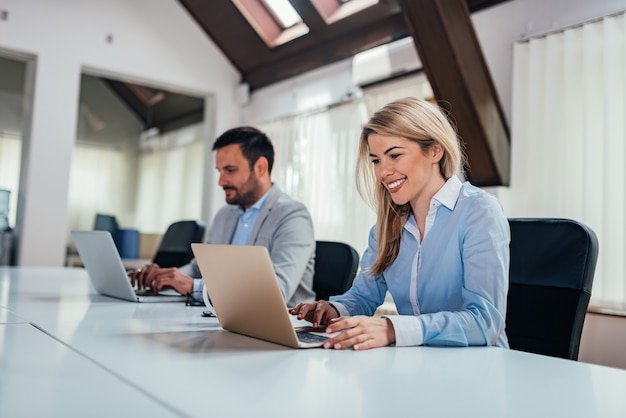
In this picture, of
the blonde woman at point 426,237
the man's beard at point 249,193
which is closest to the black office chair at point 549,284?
the blonde woman at point 426,237

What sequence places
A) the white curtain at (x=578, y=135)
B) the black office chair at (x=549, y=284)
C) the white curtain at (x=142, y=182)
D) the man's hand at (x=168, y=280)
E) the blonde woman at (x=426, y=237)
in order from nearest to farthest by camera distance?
the blonde woman at (x=426, y=237) < the black office chair at (x=549, y=284) < the man's hand at (x=168, y=280) < the white curtain at (x=578, y=135) < the white curtain at (x=142, y=182)

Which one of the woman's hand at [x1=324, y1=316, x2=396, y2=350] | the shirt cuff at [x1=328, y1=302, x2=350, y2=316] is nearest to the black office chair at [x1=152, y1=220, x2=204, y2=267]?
the shirt cuff at [x1=328, y1=302, x2=350, y2=316]

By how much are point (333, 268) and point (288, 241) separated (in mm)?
188

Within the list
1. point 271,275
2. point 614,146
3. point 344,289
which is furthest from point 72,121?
point 271,275

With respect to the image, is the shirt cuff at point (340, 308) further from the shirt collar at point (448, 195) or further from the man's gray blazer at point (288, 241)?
the man's gray blazer at point (288, 241)

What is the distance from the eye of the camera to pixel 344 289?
2016mm

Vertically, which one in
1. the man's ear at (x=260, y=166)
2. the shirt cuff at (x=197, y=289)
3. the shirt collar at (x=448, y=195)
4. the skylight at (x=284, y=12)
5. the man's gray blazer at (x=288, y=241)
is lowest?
the shirt cuff at (x=197, y=289)

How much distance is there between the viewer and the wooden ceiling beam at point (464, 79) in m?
3.25

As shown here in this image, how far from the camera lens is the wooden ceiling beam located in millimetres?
3246

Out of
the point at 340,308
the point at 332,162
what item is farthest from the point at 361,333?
the point at 332,162

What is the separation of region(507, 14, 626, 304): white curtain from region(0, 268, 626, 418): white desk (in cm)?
204

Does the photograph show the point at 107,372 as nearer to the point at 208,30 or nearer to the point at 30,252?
the point at 30,252

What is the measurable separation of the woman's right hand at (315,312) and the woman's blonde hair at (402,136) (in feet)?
0.81

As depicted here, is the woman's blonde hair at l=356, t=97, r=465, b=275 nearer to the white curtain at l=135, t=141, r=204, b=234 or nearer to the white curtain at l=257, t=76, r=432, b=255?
the white curtain at l=257, t=76, r=432, b=255
